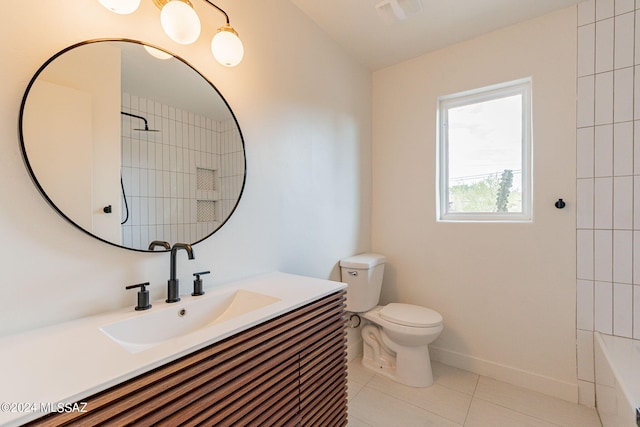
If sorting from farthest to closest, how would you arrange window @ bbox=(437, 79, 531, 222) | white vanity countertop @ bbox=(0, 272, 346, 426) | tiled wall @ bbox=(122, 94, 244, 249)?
window @ bbox=(437, 79, 531, 222) → tiled wall @ bbox=(122, 94, 244, 249) → white vanity countertop @ bbox=(0, 272, 346, 426)

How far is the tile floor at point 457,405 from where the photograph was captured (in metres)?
Answer: 1.54

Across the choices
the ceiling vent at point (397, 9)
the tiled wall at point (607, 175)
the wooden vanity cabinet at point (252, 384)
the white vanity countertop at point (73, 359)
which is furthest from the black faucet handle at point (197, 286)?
the tiled wall at point (607, 175)

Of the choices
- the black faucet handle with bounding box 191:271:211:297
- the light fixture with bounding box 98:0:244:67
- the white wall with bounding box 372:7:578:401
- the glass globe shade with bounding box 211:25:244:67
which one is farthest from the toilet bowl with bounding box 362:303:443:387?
the light fixture with bounding box 98:0:244:67

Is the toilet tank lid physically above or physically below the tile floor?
above

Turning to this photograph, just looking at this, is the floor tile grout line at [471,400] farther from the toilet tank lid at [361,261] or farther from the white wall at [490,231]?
the toilet tank lid at [361,261]

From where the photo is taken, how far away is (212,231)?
125 cm

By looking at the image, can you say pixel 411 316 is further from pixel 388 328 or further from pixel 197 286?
pixel 197 286

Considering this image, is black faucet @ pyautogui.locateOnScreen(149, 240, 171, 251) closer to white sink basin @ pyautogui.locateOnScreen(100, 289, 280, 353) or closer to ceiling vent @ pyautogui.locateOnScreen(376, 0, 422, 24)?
white sink basin @ pyautogui.locateOnScreen(100, 289, 280, 353)

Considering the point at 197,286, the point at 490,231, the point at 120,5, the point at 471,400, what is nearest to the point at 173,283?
the point at 197,286

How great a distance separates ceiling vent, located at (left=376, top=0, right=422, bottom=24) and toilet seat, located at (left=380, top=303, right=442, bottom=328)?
190 centimetres

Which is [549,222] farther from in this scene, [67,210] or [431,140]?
[67,210]

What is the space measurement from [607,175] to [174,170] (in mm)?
2285

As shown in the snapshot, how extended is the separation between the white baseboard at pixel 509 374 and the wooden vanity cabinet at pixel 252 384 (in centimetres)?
119

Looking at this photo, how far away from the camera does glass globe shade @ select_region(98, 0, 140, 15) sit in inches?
34.7
